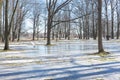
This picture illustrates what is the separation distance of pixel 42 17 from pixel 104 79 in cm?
6690

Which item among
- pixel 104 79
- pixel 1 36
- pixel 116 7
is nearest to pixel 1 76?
pixel 104 79

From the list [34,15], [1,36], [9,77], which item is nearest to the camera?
[9,77]

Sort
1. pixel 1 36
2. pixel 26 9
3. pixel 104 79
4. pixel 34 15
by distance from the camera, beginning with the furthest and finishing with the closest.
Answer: pixel 34 15 → pixel 26 9 → pixel 1 36 → pixel 104 79

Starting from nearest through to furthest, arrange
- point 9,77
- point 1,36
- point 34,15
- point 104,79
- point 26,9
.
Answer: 1. point 104,79
2. point 9,77
3. point 1,36
4. point 26,9
5. point 34,15

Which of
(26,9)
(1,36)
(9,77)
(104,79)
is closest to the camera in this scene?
(104,79)

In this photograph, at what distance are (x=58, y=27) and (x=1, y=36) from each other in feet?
73.7

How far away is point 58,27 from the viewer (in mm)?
74562

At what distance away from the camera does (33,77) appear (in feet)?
24.0

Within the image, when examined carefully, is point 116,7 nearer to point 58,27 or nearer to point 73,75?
point 58,27

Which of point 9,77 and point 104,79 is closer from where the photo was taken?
point 104,79

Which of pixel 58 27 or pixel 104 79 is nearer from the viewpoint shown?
pixel 104 79

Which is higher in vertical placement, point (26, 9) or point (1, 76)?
point (26, 9)

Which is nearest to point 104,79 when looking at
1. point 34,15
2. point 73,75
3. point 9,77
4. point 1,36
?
point 73,75

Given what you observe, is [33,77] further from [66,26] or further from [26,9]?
[66,26]
